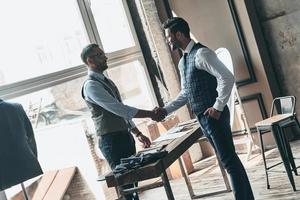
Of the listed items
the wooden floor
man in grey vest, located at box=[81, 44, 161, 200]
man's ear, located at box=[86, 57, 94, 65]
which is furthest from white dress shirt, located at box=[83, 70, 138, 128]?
the wooden floor

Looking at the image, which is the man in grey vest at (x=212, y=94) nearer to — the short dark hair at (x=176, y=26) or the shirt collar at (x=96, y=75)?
the short dark hair at (x=176, y=26)

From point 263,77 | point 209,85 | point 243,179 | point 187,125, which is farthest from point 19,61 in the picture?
point 263,77

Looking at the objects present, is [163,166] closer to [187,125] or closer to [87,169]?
[187,125]

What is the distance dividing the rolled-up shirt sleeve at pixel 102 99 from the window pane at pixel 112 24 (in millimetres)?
2066

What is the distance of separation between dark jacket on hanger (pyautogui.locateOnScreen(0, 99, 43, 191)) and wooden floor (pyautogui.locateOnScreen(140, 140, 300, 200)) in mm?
1894

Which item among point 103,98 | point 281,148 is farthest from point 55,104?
point 281,148

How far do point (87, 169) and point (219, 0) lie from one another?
8.39 ft

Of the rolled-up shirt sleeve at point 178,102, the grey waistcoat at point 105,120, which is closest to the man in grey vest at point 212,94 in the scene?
the rolled-up shirt sleeve at point 178,102

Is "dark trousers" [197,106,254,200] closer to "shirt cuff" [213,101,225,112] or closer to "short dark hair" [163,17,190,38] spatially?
"shirt cuff" [213,101,225,112]

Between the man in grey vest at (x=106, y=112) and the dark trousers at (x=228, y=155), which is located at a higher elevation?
the man in grey vest at (x=106, y=112)

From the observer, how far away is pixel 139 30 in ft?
19.1

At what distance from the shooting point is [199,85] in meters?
3.11

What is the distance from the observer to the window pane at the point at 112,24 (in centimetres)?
536

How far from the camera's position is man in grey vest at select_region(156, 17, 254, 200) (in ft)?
9.95
